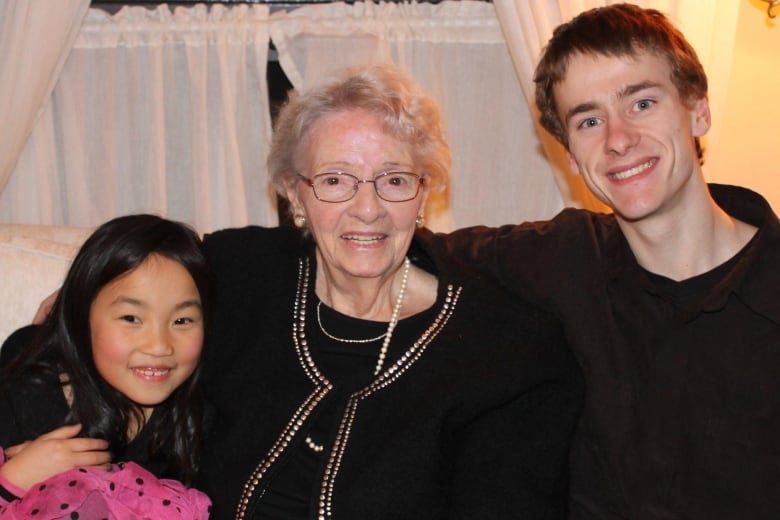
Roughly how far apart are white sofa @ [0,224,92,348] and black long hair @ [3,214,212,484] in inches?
9.6

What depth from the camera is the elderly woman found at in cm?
195

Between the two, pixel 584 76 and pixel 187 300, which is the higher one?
pixel 584 76

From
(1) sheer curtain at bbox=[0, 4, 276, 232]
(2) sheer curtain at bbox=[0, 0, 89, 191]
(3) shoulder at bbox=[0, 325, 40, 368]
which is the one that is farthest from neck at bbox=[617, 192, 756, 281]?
(2) sheer curtain at bbox=[0, 0, 89, 191]

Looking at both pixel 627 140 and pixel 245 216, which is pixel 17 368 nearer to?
pixel 245 216

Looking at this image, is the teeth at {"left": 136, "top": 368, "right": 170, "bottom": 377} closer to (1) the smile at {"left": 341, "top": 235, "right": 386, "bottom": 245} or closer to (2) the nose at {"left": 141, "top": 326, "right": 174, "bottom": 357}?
(2) the nose at {"left": 141, "top": 326, "right": 174, "bottom": 357}

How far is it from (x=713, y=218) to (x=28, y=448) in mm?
1477

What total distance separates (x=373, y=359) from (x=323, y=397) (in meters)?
0.15

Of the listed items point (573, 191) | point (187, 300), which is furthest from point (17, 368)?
point (573, 191)

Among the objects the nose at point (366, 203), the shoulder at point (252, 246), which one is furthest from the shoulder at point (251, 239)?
the nose at point (366, 203)

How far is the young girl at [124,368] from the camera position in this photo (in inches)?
78.0

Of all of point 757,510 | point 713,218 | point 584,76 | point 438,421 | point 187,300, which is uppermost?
point 584,76

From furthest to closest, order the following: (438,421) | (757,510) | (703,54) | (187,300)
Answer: (703,54)
(187,300)
(438,421)
(757,510)

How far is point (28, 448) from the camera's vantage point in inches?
74.0

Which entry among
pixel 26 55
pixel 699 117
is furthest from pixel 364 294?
pixel 26 55
